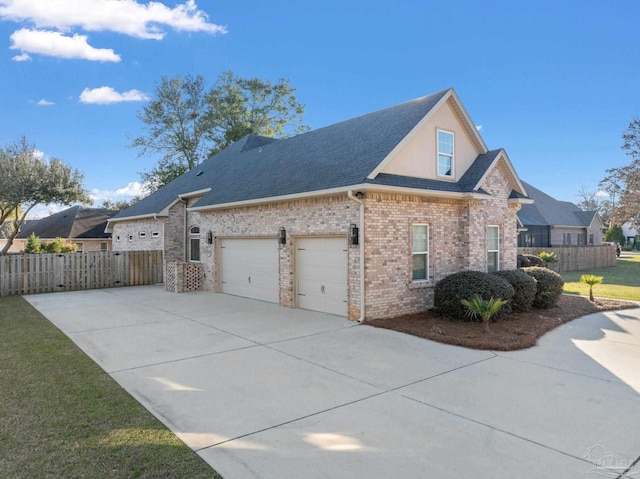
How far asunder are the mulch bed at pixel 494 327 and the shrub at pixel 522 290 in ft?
0.78

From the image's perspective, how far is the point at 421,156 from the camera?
11273 millimetres

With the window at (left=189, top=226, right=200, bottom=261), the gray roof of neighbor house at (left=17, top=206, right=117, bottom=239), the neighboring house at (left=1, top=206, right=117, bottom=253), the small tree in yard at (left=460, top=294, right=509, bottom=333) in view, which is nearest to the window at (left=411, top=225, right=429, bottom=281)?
the small tree in yard at (left=460, top=294, right=509, bottom=333)

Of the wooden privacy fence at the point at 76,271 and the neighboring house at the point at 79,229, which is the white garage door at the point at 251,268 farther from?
the neighboring house at the point at 79,229

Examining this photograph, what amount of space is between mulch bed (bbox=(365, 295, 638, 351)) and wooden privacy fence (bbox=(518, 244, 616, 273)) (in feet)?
48.6

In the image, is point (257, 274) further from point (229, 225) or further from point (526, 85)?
point (526, 85)

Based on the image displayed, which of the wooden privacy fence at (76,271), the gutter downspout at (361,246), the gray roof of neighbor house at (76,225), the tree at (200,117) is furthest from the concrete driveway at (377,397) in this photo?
the tree at (200,117)

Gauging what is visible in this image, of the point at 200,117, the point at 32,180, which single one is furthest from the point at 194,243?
the point at 200,117

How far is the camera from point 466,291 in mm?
9836

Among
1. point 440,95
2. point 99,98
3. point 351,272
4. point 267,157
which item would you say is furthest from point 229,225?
point 99,98

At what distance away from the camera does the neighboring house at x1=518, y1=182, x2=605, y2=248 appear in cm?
3278

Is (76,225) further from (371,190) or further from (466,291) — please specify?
(466,291)

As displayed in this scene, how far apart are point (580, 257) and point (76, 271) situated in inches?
1182

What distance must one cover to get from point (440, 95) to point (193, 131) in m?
29.9

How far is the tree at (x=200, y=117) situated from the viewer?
36000 millimetres
